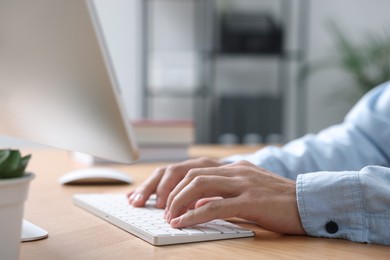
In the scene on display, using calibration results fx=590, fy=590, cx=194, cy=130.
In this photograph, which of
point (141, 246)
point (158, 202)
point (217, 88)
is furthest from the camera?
point (217, 88)

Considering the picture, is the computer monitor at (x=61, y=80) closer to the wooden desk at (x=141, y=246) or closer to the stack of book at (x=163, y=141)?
the wooden desk at (x=141, y=246)

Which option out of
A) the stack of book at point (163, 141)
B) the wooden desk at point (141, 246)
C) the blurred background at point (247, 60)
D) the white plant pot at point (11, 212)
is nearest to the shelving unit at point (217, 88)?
the blurred background at point (247, 60)

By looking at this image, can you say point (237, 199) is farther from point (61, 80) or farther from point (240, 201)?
point (61, 80)

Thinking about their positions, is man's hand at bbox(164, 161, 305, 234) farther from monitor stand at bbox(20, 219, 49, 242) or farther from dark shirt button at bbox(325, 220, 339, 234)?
monitor stand at bbox(20, 219, 49, 242)

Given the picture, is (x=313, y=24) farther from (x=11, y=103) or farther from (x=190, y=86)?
(x=11, y=103)

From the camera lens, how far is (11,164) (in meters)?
0.48

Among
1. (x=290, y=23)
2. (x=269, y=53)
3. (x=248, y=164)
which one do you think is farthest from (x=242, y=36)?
(x=248, y=164)

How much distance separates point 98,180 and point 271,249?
54 centimetres

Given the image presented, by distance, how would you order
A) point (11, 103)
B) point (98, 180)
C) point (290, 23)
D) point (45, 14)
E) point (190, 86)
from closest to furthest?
point (45, 14) < point (11, 103) < point (98, 180) < point (190, 86) < point (290, 23)

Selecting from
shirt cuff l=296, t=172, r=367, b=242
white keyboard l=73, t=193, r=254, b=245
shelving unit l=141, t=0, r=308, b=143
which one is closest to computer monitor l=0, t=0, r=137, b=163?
white keyboard l=73, t=193, r=254, b=245

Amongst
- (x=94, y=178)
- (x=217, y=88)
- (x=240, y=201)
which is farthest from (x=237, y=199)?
(x=217, y=88)

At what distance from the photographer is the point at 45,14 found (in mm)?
621

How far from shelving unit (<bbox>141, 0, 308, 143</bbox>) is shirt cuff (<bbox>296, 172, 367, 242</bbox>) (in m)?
2.67

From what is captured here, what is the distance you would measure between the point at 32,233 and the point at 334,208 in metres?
0.35
